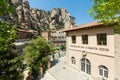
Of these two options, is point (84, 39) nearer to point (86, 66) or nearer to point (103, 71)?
point (86, 66)

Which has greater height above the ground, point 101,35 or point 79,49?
point 101,35

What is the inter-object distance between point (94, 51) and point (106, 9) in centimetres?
957

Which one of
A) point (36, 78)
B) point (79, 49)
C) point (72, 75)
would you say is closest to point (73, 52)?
point (79, 49)

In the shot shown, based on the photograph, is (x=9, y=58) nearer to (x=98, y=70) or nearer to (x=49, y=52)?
(x=98, y=70)

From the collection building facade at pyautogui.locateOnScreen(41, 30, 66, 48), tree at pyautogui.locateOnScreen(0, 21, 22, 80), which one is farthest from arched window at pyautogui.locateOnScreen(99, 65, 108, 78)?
building facade at pyautogui.locateOnScreen(41, 30, 66, 48)

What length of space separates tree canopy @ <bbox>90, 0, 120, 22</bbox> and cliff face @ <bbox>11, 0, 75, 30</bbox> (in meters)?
74.6

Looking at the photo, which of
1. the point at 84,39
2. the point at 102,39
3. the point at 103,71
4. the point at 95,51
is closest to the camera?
the point at 103,71

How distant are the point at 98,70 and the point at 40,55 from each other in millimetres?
12612

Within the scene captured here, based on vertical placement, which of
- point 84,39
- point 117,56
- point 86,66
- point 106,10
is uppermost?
point 106,10

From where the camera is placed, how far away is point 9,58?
16.8 m

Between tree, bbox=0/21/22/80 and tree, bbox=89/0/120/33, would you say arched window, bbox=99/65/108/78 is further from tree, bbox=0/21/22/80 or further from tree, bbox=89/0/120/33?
tree, bbox=0/21/22/80

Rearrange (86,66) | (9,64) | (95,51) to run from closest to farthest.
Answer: (9,64) < (95,51) < (86,66)

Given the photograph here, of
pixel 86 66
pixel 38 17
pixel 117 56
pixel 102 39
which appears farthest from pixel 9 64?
pixel 38 17

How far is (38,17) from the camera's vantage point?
115 meters
